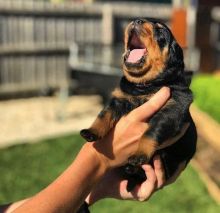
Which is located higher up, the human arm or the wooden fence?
the human arm

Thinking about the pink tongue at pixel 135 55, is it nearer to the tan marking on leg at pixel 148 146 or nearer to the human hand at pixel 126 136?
the human hand at pixel 126 136

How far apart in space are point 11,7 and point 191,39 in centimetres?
478

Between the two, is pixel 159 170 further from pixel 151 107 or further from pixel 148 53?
pixel 148 53

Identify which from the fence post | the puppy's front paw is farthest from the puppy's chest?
the fence post

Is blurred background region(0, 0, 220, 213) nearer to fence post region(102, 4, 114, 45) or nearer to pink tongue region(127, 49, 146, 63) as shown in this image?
fence post region(102, 4, 114, 45)

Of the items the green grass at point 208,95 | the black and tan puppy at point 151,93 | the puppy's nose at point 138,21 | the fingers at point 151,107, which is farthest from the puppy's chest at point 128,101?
the green grass at point 208,95

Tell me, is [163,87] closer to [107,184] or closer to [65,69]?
[107,184]

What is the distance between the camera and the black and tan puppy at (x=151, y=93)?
2.31 m

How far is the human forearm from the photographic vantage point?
2.14 m

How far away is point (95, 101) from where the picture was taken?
1361 cm

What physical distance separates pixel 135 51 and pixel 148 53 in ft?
0.24

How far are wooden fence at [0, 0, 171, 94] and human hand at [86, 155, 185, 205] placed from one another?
36.7 ft

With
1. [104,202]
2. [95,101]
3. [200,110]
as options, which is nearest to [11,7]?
[95,101]

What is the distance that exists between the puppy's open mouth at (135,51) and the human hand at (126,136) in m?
0.18
